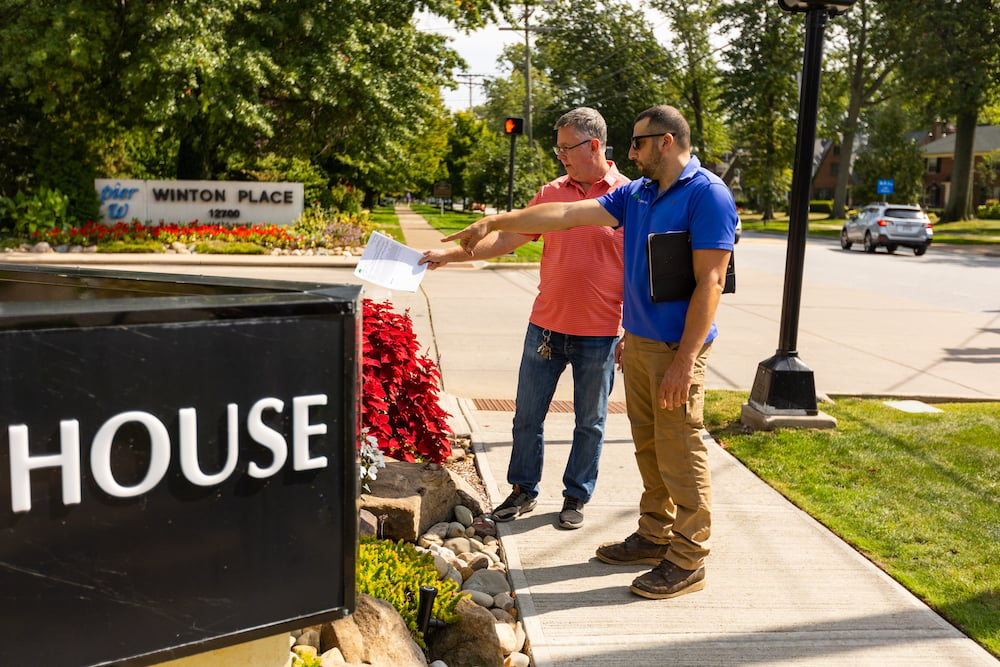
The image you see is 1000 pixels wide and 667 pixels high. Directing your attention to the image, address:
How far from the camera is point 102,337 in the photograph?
1860mm

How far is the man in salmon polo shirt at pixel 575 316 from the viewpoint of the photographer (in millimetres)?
4578

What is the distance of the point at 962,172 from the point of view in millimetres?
48156

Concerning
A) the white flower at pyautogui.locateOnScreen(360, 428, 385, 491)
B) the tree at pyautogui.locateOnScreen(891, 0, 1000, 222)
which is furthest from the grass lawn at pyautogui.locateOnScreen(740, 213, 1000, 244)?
the white flower at pyautogui.locateOnScreen(360, 428, 385, 491)

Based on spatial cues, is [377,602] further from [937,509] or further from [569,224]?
[937,509]

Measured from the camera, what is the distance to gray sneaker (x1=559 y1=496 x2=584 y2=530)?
186 inches

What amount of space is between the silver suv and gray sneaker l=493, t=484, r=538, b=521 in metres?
27.2

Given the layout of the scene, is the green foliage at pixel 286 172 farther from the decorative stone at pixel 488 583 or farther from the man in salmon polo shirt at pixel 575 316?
the decorative stone at pixel 488 583

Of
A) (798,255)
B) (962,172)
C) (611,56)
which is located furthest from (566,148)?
(611,56)

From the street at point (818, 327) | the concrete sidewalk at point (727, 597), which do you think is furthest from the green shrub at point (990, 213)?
the concrete sidewalk at point (727, 597)

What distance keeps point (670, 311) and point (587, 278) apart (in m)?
0.78

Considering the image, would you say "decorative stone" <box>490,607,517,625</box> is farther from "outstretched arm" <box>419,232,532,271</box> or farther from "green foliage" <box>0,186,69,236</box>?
"green foliage" <box>0,186,69,236</box>

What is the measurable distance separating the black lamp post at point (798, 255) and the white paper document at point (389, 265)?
3.56m

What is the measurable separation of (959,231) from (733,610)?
150ft

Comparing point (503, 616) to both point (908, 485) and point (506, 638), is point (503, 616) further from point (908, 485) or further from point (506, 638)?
point (908, 485)
